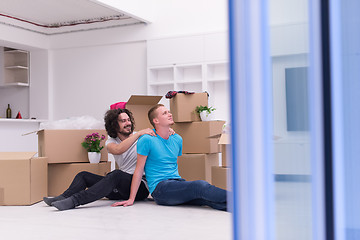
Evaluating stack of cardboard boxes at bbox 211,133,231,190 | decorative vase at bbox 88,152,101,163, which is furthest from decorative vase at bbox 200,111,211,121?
decorative vase at bbox 88,152,101,163

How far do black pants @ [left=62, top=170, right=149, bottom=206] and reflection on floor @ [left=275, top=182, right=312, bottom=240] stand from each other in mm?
2511

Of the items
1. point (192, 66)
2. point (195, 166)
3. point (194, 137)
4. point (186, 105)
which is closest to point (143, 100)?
point (186, 105)

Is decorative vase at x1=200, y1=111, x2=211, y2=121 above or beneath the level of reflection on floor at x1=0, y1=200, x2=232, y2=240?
above

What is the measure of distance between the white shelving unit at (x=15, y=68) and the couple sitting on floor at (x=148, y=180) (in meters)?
3.92

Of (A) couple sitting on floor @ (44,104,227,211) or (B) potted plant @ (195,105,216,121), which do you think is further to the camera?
(B) potted plant @ (195,105,216,121)

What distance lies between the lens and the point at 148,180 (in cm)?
324

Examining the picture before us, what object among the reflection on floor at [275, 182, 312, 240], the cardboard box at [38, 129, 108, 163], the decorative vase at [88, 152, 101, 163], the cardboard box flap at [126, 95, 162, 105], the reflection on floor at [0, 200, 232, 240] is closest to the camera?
the reflection on floor at [275, 182, 312, 240]

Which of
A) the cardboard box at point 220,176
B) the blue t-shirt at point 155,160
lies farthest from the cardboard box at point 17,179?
the cardboard box at point 220,176

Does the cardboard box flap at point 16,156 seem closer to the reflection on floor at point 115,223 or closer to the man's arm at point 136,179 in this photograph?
the reflection on floor at point 115,223

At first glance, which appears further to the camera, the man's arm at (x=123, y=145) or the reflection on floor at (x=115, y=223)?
the man's arm at (x=123, y=145)

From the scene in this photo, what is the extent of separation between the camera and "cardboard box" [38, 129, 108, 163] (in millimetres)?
3762

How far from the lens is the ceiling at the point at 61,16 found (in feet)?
18.3

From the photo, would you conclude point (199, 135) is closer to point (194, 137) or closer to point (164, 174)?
point (194, 137)

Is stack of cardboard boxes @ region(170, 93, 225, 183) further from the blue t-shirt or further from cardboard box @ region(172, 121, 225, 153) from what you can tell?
the blue t-shirt
